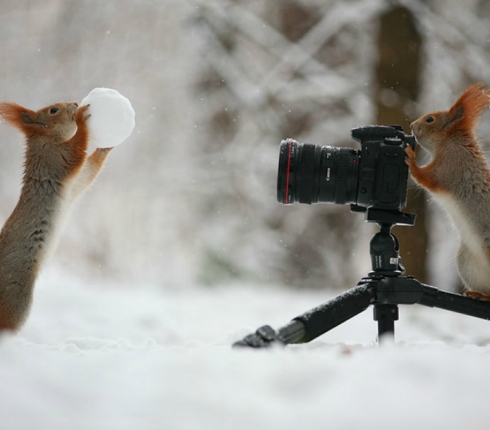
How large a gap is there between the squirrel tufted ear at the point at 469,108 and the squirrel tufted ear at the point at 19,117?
5.62 ft

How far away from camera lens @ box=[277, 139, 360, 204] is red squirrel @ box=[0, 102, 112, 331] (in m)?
0.84

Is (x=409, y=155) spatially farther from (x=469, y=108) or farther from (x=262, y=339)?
(x=262, y=339)

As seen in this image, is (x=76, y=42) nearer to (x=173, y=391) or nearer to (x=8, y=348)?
(x=8, y=348)

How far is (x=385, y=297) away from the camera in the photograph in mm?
1987

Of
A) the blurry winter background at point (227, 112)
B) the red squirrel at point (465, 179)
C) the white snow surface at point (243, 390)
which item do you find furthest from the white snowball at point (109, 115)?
the blurry winter background at point (227, 112)

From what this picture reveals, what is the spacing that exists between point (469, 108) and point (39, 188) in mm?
1735

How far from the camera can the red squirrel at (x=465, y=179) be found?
2238 mm

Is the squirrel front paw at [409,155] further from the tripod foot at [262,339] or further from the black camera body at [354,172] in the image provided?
the tripod foot at [262,339]

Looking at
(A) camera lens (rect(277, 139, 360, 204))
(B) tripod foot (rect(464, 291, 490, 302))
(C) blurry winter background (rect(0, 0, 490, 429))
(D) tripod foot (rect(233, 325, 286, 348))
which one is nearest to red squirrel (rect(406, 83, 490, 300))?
(B) tripod foot (rect(464, 291, 490, 302))

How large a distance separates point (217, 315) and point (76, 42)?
378 cm

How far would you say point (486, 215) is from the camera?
2.21 m

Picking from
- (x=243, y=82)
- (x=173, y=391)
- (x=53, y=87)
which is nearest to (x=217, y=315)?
(x=173, y=391)

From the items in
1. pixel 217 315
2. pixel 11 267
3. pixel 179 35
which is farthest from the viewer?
pixel 179 35

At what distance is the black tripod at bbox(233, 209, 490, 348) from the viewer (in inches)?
72.2
